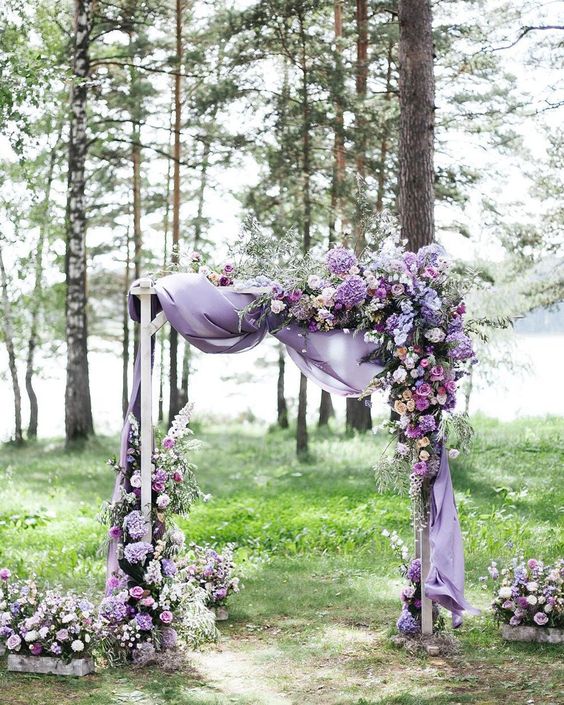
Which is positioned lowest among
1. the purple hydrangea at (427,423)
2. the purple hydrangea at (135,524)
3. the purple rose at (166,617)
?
the purple rose at (166,617)

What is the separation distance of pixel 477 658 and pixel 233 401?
20.2 meters

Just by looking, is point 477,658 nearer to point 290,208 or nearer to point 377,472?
point 377,472

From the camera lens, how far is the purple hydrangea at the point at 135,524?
6414 mm

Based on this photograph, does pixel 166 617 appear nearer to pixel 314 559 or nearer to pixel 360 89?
pixel 314 559

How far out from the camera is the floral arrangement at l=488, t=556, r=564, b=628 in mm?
6484

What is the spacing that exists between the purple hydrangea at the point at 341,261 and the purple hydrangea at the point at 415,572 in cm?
219

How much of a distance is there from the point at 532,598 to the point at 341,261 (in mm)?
2768

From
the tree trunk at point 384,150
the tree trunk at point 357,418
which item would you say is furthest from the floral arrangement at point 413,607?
the tree trunk at point 384,150

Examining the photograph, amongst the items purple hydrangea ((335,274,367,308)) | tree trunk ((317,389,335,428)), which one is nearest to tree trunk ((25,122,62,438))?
tree trunk ((317,389,335,428))

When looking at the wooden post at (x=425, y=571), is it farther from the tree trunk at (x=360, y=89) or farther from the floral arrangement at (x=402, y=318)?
the tree trunk at (x=360, y=89)

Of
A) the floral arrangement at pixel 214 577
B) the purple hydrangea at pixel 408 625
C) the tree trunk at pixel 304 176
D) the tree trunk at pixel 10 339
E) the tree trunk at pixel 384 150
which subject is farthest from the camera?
the tree trunk at pixel 10 339

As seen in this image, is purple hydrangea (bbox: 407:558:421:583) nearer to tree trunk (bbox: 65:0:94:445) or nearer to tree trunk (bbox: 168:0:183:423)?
tree trunk (bbox: 65:0:94:445)

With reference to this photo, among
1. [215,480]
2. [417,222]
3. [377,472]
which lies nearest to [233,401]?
[215,480]

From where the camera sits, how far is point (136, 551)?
6.34 metres
